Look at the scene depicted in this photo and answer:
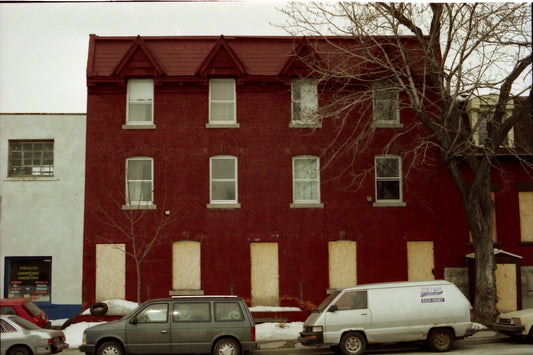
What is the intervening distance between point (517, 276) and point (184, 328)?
13.3 m

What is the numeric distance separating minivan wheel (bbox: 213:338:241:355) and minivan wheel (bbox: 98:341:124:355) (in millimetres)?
2401

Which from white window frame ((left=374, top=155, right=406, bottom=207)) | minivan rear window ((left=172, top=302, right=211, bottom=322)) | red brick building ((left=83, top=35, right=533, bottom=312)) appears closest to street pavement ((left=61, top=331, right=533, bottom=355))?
minivan rear window ((left=172, top=302, right=211, bottom=322))

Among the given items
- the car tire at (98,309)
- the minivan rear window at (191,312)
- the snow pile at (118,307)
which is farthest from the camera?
the snow pile at (118,307)

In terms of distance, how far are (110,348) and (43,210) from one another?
10.9 meters

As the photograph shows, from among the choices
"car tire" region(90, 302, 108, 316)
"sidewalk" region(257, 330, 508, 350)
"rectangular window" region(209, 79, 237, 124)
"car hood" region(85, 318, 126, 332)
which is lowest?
"sidewalk" region(257, 330, 508, 350)

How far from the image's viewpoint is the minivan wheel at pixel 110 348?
609 inches

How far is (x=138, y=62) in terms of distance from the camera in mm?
24000

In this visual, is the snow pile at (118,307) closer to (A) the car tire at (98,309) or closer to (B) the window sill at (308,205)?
(A) the car tire at (98,309)

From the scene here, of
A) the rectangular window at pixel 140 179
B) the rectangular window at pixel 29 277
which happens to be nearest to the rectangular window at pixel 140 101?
the rectangular window at pixel 140 179

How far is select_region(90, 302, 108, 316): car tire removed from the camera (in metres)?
21.6

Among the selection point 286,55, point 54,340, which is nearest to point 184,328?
point 54,340

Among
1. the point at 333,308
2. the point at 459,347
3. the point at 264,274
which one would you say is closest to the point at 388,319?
the point at 333,308

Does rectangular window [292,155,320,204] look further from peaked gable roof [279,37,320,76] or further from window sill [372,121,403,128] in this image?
peaked gable roof [279,37,320,76]

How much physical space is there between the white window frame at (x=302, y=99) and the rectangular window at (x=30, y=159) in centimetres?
1003
